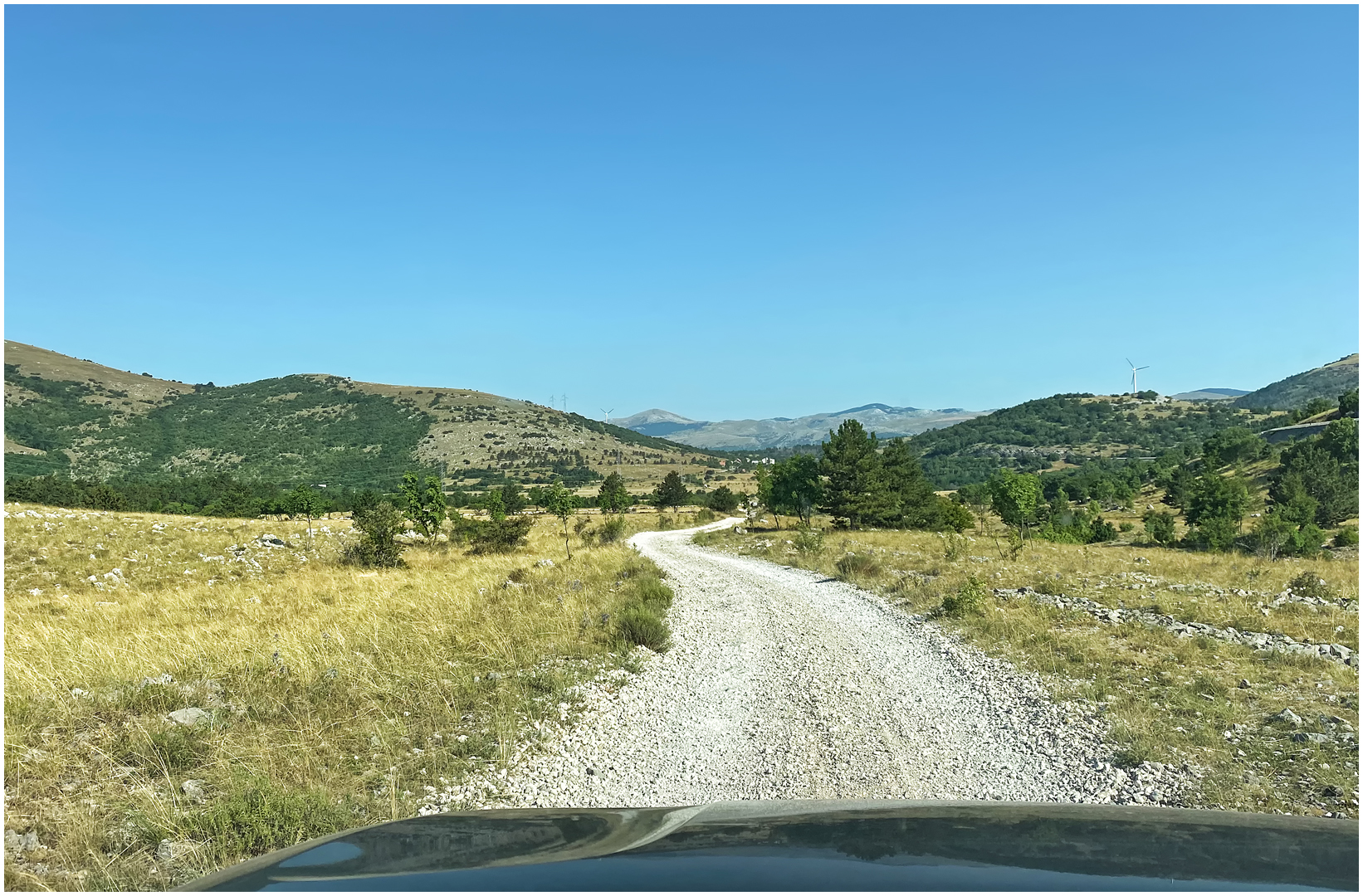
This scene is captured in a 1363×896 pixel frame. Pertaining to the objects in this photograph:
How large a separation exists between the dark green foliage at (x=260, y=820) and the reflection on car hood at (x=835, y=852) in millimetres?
2386

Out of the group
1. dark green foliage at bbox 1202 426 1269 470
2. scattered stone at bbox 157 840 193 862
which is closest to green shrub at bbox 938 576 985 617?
scattered stone at bbox 157 840 193 862

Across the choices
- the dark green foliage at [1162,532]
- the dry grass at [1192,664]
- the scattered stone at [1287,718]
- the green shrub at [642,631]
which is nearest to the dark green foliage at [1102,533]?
the dark green foliage at [1162,532]

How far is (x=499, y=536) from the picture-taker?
40094mm

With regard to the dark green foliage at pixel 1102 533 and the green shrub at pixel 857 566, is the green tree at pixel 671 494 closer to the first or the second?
the dark green foliage at pixel 1102 533

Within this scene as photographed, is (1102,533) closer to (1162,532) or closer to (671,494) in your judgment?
(1162,532)

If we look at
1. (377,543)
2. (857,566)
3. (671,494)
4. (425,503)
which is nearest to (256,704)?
(857,566)

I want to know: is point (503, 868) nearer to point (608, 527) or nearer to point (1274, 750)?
point (1274, 750)

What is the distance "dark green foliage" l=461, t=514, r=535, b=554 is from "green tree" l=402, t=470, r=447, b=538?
2451 millimetres

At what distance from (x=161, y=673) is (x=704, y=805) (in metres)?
9.37

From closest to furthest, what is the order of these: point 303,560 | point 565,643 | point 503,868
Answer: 1. point 503,868
2. point 565,643
3. point 303,560

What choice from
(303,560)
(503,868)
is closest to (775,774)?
(503,868)

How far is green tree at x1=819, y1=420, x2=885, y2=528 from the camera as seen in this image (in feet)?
179

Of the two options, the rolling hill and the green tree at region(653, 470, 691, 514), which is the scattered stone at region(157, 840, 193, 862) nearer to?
the green tree at region(653, 470, 691, 514)

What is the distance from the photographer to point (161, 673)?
10141 millimetres
